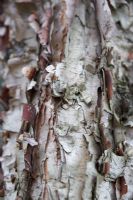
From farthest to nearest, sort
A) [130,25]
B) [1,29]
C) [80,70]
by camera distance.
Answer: [1,29] < [130,25] < [80,70]

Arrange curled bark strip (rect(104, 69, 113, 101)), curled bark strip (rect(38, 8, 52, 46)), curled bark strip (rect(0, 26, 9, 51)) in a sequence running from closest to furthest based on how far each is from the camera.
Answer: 1. curled bark strip (rect(104, 69, 113, 101))
2. curled bark strip (rect(38, 8, 52, 46))
3. curled bark strip (rect(0, 26, 9, 51))

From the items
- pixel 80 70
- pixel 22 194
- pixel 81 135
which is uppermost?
pixel 80 70

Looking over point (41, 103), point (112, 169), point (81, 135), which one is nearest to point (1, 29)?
point (41, 103)

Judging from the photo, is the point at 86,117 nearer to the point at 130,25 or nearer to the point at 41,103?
the point at 41,103

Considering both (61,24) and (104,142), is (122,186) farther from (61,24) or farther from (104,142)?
(61,24)

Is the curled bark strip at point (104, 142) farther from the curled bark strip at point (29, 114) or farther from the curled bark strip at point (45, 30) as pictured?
the curled bark strip at point (45, 30)

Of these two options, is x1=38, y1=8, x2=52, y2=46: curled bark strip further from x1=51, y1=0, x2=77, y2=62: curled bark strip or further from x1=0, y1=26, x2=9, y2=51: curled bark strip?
x1=0, y1=26, x2=9, y2=51: curled bark strip

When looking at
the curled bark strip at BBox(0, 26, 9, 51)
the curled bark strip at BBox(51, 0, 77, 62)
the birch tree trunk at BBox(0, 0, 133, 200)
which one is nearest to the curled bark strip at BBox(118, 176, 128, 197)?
the birch tree trunk at BBox(0, 0, 133, 200)

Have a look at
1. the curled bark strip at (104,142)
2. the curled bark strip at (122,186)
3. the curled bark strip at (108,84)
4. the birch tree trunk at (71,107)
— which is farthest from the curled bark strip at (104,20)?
the curled bark strip at (122,186)
